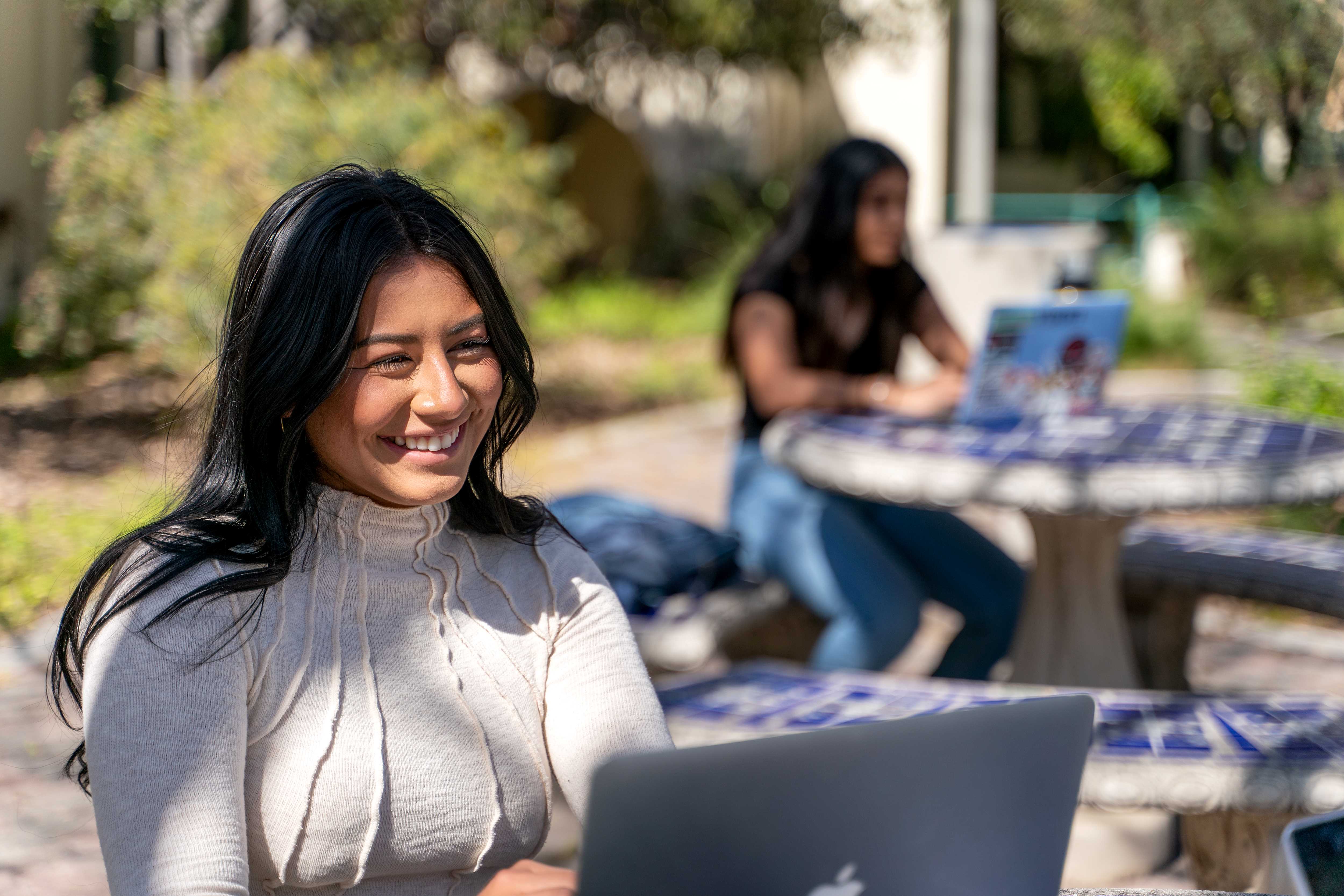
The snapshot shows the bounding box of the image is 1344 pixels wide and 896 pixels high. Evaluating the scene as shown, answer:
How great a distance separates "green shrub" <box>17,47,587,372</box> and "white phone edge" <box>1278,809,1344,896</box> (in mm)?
3158

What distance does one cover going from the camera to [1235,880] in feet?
8.75

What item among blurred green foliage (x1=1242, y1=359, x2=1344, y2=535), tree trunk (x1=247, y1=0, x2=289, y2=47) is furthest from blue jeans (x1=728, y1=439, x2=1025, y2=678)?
tree trunk (x1=247, y1=0, x2=289, y2=47)

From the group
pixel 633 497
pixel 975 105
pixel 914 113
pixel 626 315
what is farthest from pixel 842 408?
pixel 914 113

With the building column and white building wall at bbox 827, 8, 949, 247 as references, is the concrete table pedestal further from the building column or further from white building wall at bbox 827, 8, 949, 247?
white building wall at bbox 827, 8, 949, 247

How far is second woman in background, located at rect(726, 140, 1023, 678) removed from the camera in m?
3.46

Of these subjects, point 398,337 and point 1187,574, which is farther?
point 1187,574

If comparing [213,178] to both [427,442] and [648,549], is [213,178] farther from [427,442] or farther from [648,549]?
[427,442]

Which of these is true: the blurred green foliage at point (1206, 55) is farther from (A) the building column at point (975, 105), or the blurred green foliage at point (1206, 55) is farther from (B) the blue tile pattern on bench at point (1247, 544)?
(A) the building column at point (975, 105)

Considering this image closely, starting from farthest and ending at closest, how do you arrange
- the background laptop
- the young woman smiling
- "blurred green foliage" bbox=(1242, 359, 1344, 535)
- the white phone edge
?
"blurred green foliage" bbox=(1242, 359, 1344, 535)
the background laptop
the young woman smiling
the white phone edge

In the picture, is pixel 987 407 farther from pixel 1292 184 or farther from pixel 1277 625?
pixel 1292 184

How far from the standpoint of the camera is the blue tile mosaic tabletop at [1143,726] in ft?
7.86

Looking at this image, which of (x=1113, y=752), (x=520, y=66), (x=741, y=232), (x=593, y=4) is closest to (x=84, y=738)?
(x=1113, y=752)

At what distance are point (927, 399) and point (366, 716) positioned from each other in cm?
243

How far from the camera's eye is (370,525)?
152cm
